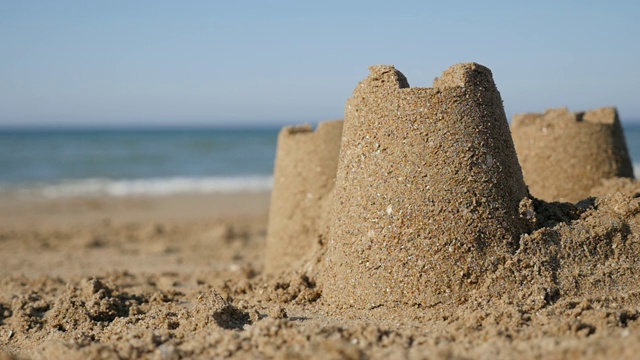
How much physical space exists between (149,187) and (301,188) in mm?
16117

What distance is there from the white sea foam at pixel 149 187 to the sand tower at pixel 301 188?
46.0 ft

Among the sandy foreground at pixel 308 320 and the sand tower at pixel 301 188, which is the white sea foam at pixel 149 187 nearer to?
the sandy foreground at pixel 308 320

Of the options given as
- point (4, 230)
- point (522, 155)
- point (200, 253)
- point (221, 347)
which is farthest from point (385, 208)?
point (4, 230)

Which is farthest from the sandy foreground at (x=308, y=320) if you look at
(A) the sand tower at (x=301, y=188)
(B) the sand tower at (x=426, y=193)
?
(A) the sand tower at (x=301, y=188)

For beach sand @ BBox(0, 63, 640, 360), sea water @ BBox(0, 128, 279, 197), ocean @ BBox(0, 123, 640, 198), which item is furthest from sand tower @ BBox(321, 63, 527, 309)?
sea water @ BBox(0, 128, 279, 197)

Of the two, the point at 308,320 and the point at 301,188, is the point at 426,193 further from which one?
the point at 301,188

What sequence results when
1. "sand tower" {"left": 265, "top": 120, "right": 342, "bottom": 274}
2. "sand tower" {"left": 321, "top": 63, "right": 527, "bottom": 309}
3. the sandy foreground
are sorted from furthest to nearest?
"sand tower" {"left": 265, "top": 120, "right": 342, "bottom": 274}, "sand tower" {"left": 321, "top": 63, "right": 527, "bottom": 309}, the sandy foreground

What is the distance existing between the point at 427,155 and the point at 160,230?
862cm

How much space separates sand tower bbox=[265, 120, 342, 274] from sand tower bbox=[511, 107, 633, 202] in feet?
5.27

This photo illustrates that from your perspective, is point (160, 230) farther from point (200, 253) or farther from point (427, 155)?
point (427, 155)

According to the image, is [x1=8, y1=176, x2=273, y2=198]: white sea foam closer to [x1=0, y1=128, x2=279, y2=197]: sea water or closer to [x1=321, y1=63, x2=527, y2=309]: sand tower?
[x1=0, y1=128, x2=279, y2=197]: sea water

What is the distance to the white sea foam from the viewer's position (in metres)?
19.5

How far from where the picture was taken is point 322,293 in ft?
14.0

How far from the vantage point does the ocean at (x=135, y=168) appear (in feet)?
67.7
